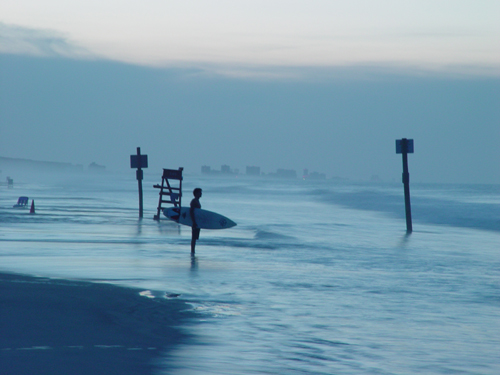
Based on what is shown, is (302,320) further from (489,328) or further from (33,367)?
(33,367)

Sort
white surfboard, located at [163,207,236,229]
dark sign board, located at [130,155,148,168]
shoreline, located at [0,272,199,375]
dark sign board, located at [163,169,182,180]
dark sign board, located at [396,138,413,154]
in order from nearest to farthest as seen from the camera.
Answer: shoreline, located at [0,272,199,375]
white surfboard, located at [163,207,236,229]
dark sign board, located at [396,138,413,154]
dark sign board, located at [163,169,182,180]
dark sign board, located at [130,155,148,168]

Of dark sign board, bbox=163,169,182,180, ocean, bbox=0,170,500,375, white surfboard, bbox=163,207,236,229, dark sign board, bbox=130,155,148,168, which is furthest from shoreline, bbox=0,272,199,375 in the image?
dark sign board, bbox=130,155,148,168

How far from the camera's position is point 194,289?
32.4ft

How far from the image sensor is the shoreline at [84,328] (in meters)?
5.67

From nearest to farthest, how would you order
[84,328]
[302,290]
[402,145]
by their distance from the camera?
[84,328] → [302,290] → [402,145]

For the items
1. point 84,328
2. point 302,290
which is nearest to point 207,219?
point 302,290

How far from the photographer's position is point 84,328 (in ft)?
23.0

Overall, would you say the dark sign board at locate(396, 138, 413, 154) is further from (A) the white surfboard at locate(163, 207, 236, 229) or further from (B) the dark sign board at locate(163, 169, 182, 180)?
(B) the dark sign board at locate(163, 169, 182, 180)

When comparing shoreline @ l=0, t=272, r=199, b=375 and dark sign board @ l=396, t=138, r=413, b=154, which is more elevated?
dark sign board @ l=396, t=138, r=413, b=154

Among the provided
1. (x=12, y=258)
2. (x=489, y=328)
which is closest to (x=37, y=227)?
(x=12, y=258)

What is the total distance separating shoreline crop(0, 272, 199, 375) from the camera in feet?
18.6

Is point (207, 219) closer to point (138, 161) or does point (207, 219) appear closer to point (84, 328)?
point (84, 328)

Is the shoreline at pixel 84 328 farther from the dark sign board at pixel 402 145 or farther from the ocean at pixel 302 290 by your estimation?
the dark sign board at pixel 402 145

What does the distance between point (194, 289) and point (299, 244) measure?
7910 mm
